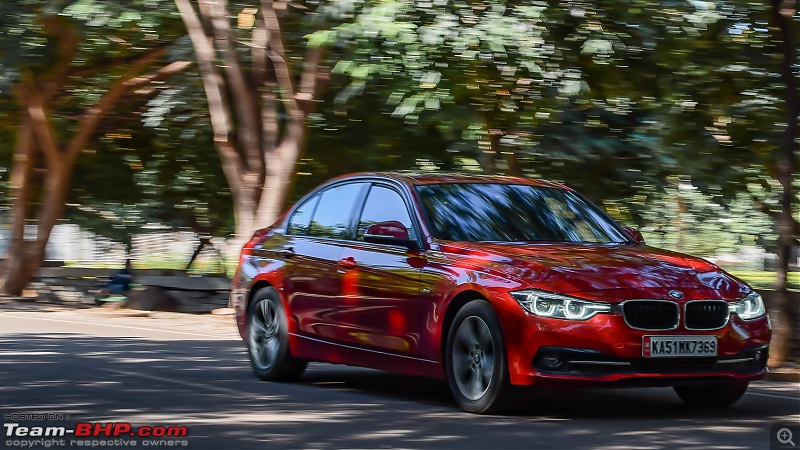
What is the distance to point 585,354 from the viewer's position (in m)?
8.44

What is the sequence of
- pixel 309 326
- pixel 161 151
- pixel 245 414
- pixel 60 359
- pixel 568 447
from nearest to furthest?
pixel 568 447, pixel 245 414, pixel 309 326, pixel 60 359, pixel 161 151

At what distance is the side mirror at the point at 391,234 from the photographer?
31.3 ft

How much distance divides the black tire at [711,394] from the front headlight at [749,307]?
1.58ft

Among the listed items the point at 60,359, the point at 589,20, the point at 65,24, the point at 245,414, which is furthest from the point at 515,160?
the point at 245,414

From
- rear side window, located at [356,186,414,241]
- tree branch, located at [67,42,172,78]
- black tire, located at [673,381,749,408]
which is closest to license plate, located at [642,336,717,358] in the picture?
black tire, located at [673,381,749,408]

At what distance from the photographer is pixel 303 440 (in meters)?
7.78

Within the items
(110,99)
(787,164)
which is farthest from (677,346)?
(110,99)

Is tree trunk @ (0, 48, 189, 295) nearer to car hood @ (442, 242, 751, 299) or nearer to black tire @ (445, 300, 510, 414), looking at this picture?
car hood @ (442, 242, 751, 299)

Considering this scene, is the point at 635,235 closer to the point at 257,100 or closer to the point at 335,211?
the point at 335,211

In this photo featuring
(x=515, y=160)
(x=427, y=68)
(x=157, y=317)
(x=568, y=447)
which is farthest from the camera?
(x=515, y=160)

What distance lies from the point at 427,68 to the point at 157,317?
520cm

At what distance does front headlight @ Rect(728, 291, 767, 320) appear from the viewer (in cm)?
888

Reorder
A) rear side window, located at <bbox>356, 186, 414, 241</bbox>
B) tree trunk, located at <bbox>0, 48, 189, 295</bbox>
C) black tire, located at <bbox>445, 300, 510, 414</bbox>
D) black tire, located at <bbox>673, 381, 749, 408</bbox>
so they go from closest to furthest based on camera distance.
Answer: black tire, located at <bbox>445, 300, 510, 414</bbox> < black tire, located at <bbox>673, 381, 749, 408</bbox> < rear side window, located at <bbox>356, 186, 414, 241</bbox> < tree trunk, located at <bbox>0, 48, 189, 295</bbox>

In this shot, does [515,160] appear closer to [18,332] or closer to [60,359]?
[18,332]
